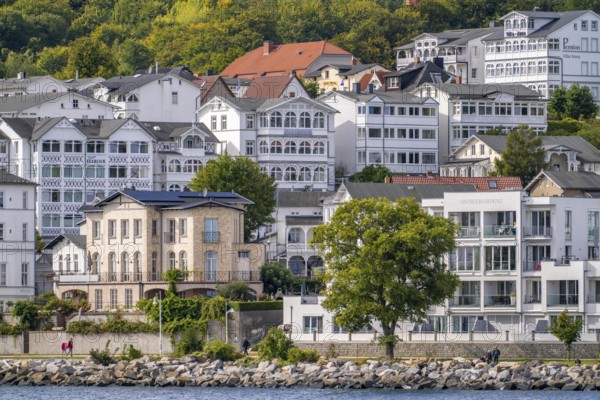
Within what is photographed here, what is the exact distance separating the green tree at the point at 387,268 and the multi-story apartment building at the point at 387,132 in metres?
50.4

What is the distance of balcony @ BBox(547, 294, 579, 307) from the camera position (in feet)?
278

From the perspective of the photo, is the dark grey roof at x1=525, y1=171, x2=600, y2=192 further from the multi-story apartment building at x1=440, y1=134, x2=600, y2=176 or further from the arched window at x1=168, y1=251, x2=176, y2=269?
the multi-story apartment building at x1=440, y1=134, x2=600, y2=176

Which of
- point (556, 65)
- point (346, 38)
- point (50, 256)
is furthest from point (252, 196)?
point (346, 38)

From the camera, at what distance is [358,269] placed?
81.2 m

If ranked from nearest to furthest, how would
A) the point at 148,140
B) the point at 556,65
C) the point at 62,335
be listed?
the point at 62,335 < the point at 148,140 < the point at 556,65

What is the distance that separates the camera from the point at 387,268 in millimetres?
81188

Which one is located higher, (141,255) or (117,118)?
(117,118)

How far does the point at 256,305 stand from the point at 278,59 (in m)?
77.4

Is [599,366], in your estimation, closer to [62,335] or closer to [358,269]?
[358,269]

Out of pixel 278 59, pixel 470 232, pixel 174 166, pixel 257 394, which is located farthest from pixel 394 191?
pixel 278 59

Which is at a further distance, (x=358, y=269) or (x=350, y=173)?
(x=350, y=173)

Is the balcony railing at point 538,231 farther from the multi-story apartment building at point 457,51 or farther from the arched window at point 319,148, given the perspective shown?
the multi-story apartment building at point 457,51

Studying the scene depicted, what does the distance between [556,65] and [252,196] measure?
46.3 metres

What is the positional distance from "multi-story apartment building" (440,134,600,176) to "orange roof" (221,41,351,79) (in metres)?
31.4
